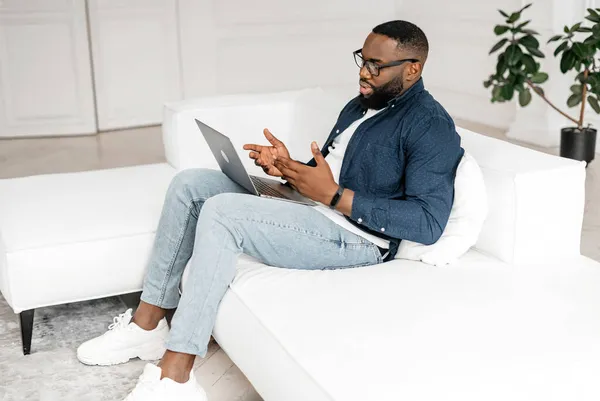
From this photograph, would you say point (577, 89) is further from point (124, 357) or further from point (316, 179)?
point (124, 357)

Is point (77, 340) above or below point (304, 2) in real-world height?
below

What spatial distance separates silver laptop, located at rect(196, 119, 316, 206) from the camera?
7.20 feet

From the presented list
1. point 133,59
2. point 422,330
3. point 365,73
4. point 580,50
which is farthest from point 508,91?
Result: point 422,330

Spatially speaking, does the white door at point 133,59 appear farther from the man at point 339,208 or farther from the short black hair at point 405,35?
the short black hair at point 405,35

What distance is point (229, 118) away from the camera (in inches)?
125

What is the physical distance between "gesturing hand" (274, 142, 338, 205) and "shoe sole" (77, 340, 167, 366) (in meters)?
0.74

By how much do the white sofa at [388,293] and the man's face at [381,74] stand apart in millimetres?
318

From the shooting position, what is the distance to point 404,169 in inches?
84.1

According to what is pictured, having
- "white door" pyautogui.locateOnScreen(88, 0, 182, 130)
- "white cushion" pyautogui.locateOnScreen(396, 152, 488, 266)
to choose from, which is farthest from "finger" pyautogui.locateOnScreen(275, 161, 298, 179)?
"white door" pyautogui.locateOnScreen(88, 0, 182, 130)

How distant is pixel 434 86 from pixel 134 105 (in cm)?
221

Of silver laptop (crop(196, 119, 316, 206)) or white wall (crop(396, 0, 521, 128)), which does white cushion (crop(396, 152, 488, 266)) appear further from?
white wall (crop(396, 0, 521, 128))

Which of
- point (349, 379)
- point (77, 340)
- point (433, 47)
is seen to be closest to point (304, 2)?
point (433, 47)

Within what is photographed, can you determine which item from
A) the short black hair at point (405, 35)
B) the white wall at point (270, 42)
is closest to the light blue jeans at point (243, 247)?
the short black hair at point (405, 35)

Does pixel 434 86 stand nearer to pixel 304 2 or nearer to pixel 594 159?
pixel 304 2
